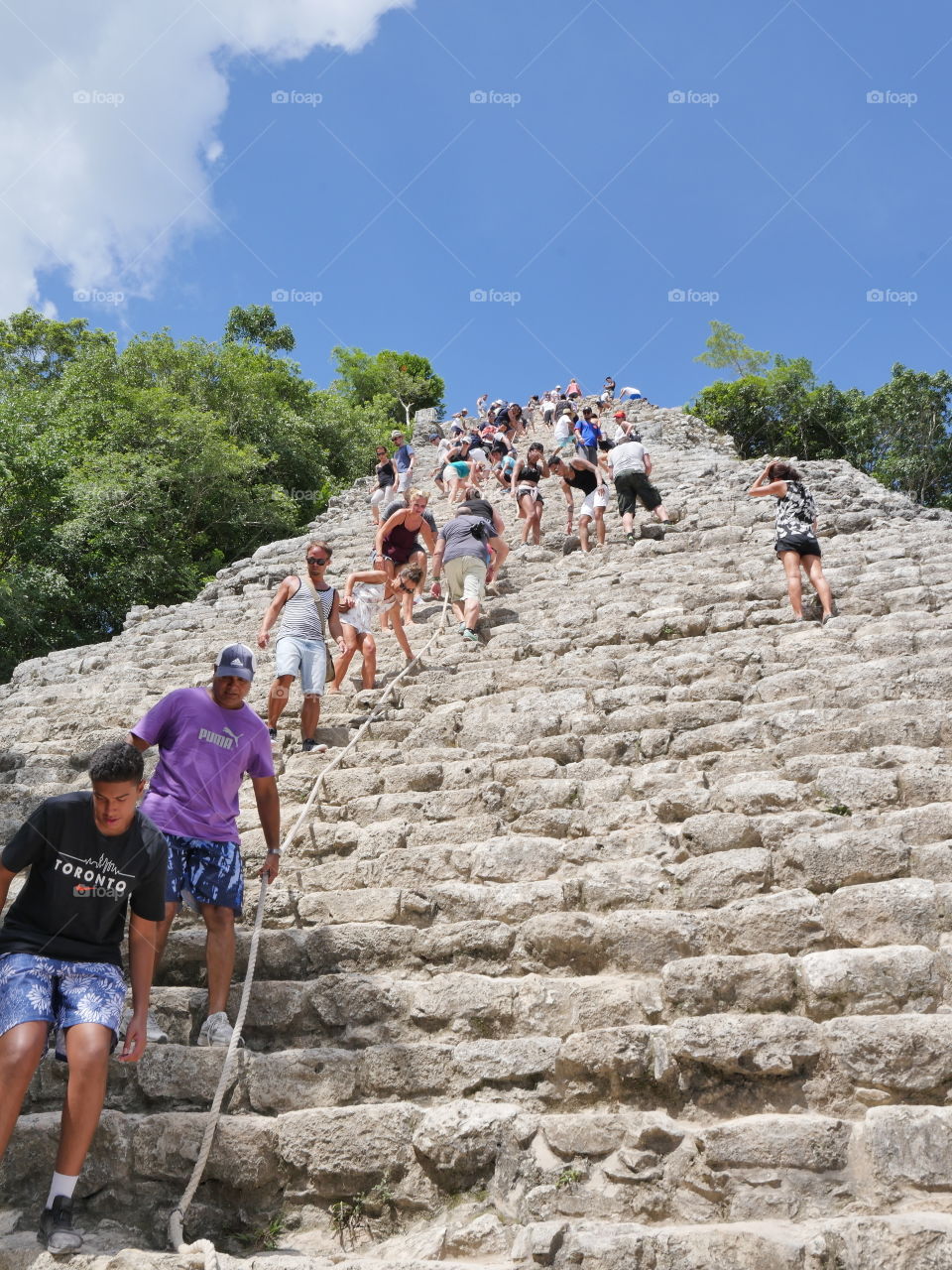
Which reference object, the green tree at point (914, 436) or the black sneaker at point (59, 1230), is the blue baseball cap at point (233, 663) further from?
the green tree at point (914, 436)

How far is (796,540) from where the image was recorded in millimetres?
7891

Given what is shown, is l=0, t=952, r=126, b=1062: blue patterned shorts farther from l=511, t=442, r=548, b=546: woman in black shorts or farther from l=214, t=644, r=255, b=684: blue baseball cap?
l=511, t=442, r=548, b=546: woman in black shorts

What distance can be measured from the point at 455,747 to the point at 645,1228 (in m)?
3.85

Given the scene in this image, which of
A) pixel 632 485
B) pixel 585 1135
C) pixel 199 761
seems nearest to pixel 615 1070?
pixel 585 1135

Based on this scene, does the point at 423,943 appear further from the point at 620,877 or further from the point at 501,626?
the point at 501,626

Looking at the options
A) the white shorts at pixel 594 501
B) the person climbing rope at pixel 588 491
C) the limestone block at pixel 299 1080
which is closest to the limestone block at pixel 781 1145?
the limestone block at pixel 299 1080

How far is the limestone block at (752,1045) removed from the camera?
3271 millimetres

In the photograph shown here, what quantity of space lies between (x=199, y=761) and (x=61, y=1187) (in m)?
1.79

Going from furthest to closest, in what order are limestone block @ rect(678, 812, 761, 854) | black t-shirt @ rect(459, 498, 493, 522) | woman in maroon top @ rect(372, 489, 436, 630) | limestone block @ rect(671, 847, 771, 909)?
1. black t-shirt @ rect(459, 498, 493, 522)
2. woman in maroon top @ rect(372, 489, 436, 630)
3. limestone block @ rect(678, 812, 761, 854)
4. limestone block @ rect(671, 847, 771, 909)

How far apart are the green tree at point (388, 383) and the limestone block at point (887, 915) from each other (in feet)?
132

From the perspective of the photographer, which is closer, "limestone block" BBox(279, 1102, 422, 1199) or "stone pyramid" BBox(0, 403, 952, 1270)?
"stone pyramid" BBox(0, 403, 952, 1270)

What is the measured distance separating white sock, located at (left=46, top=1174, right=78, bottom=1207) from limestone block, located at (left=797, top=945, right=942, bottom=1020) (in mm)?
2545

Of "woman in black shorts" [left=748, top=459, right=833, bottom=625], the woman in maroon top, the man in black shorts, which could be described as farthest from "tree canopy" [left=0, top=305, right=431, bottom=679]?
"woman in black shorts" [left=748, top=459, right=833, bottom=625]

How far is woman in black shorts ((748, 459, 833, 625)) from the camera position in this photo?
7.68 meters
